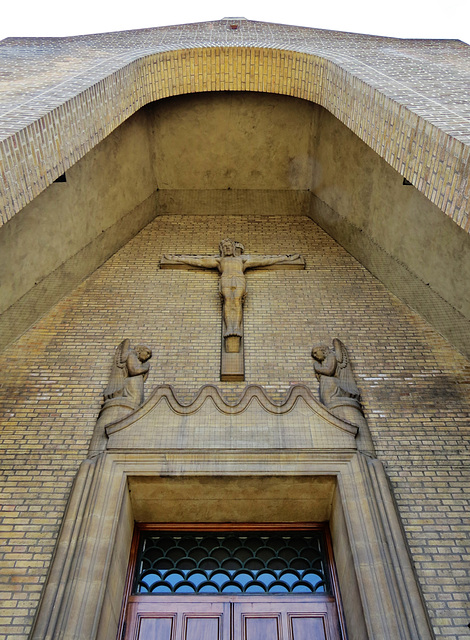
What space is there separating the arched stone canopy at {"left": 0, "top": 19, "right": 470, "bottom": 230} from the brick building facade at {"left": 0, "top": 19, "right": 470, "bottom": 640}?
32 millimetres

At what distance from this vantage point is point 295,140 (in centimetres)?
839

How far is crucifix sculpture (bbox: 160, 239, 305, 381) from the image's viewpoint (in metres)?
5.79

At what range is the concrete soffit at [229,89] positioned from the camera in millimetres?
4473

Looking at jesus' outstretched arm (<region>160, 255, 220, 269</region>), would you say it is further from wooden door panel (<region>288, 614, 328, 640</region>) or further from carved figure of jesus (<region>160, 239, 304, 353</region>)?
wooden door panel (<region>288, 614, 328, 640</region>)

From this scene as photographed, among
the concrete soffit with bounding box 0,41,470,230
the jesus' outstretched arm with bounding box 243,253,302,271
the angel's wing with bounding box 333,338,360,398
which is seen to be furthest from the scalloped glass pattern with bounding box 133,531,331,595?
the jesus' outstretched arm with bounding box 243,253,302,271

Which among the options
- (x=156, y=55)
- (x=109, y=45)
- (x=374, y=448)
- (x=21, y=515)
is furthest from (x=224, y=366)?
(x=109, y=45)

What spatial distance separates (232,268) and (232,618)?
13.5 feet

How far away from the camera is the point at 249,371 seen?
18.8ft

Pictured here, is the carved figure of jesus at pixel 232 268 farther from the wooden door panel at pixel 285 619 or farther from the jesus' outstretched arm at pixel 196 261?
the wooden door panel at pixel 285 619

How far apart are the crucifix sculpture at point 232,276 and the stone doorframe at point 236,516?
1.27 m

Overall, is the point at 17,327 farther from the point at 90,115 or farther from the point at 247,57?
the point at 247,57

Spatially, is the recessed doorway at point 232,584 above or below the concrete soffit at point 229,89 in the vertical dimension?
below

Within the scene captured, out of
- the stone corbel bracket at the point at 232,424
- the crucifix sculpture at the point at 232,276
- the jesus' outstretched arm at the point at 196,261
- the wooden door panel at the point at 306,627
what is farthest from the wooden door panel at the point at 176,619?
the jesus' outstretched arm at the point at 196,261

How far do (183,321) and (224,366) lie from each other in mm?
1003
